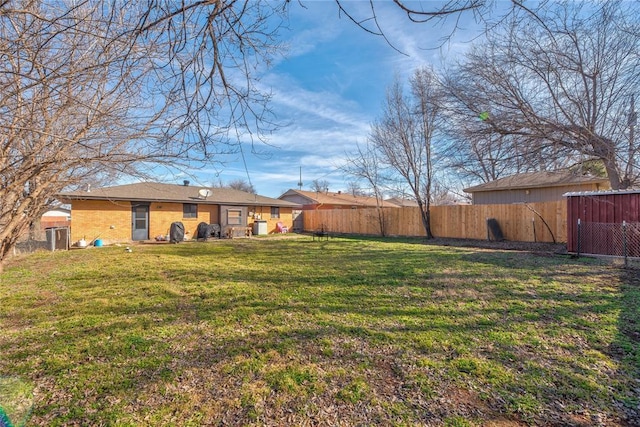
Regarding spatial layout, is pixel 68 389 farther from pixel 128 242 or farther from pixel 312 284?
pixel 128 242

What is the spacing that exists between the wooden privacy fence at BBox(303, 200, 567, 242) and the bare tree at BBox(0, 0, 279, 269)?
12992 mm

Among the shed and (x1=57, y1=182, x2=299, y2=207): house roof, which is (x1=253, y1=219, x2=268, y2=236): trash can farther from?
the shed

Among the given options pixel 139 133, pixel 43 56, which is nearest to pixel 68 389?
pixel 139 133

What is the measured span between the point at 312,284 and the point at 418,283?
191cm

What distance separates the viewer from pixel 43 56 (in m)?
2.82

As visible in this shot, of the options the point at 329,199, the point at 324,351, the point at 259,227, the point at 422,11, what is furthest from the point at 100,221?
the point at 329,199

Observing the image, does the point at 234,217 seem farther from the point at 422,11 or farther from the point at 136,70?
the point at 422,11

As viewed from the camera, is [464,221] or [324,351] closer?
[324,351]

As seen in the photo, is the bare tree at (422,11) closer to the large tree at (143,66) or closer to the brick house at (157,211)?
the large tree at (143,66)

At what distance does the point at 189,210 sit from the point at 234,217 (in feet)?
8.22

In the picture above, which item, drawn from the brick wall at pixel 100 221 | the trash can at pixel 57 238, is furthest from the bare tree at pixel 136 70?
the brick wall at pixel 100 221

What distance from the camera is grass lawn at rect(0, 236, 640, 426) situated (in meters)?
2.21

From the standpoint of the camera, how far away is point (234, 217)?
58.5ft

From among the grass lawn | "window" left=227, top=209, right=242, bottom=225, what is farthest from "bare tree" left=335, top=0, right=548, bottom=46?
"window" left=227, top=209, right=242, bottom=225
